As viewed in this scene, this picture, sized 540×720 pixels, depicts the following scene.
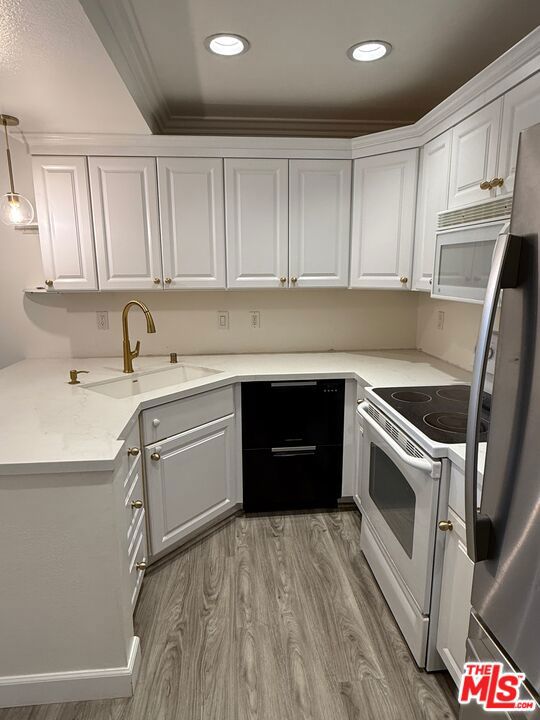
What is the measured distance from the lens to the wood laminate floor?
57.1 inches

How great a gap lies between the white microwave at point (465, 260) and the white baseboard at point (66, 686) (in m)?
1.90

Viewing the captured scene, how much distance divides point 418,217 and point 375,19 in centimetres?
98

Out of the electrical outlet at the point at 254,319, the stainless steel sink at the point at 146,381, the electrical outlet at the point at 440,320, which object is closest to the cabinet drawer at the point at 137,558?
the stainless steel sink at the point at 146,381

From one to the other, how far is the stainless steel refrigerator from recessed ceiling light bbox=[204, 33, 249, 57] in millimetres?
1567

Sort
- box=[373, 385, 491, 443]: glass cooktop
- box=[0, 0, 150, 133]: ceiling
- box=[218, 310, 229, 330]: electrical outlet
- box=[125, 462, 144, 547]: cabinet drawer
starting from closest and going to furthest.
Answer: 1. box=[0, 0, 150, 133]: ceiling
2. box=[373, 385, 491, 443]: glass cooktop
3. box=[125, 462, 144, 547]: cabinet drawer
4. box=[218, 310, 229, 330]: electrical outlet

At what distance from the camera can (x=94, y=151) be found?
2.35 m

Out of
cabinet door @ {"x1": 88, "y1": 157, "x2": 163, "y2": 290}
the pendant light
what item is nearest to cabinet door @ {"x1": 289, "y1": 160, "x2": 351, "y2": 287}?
cabinet door @ {"x1": 88, "y1": 157, "x2": 163, "y2": 290}

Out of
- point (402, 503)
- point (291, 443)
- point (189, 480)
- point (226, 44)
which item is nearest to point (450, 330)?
point (291, 443)

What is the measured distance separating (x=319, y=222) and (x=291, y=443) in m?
1.32

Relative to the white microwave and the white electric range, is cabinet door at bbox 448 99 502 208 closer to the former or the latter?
the white microwave

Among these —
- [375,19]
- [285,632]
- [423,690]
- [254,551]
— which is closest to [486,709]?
[423,690]

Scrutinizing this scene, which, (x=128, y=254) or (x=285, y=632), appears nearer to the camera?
(x=285, y=632)

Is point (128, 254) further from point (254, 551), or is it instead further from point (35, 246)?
A: point (254, 551)

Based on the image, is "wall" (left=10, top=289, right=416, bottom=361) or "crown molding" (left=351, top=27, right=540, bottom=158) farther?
"wall" (left=10, top=289, right=416, bottom=361)
